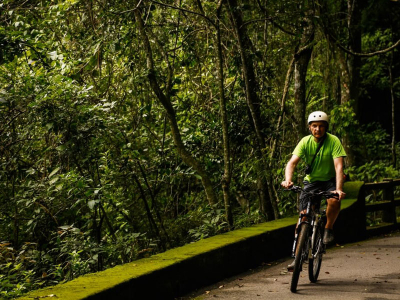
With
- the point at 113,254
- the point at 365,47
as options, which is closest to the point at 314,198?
the point at 113,254

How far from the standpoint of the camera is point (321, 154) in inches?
298

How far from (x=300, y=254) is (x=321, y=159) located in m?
1.45

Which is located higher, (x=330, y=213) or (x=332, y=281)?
(x=330, y=213)

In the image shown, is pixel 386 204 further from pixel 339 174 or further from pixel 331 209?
pixel 339 174

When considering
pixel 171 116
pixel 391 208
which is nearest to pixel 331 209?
pixel 171 116

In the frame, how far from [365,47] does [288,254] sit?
15.5m

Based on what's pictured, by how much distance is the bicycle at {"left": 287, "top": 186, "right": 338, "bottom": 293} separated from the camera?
22.5 ft

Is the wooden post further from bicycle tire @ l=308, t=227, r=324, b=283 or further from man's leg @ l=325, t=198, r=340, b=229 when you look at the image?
bicycle tire @ l=308, t=227, r=324, b=283

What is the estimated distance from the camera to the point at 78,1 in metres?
10.3

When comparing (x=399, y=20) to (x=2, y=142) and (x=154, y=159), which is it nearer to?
(x=154, y=159)

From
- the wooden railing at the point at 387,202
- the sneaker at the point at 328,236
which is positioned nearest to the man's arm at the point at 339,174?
the sneaker at the point at 328,236

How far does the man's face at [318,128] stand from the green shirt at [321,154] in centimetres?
12

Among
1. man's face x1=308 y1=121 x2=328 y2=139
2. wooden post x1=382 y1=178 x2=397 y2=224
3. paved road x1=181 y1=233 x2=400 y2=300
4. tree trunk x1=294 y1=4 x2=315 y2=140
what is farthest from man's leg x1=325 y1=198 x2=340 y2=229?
wooden post x1=382 y1=178 x2=397 y2=224

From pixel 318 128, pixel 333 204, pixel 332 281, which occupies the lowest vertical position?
pixel 332 281
